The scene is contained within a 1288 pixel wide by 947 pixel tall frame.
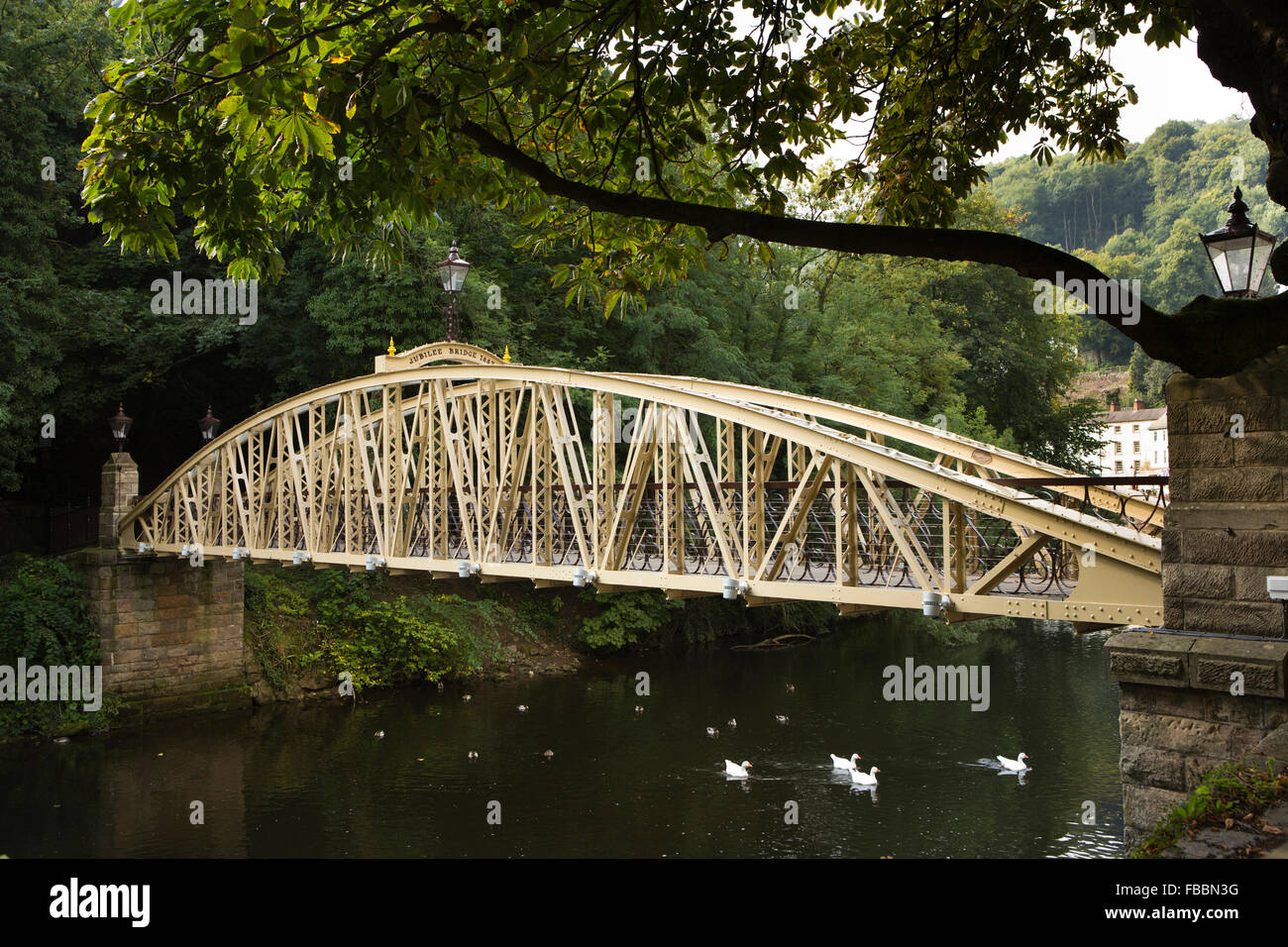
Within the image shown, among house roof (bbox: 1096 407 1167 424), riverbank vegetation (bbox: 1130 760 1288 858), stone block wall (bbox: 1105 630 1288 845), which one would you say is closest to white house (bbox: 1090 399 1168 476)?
house roof (bbox: 1096 407 1167 424)

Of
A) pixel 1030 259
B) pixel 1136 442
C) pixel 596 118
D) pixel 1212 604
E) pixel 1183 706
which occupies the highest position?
A: pixel 1136 442

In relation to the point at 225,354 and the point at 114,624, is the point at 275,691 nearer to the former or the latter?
the point at 114,624

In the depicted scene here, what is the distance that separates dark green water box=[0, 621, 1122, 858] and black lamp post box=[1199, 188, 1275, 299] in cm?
912

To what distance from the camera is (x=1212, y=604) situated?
646 centimetres

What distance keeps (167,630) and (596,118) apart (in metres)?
19.5

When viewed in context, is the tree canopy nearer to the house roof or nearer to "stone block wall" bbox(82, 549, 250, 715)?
"stone block wall" bbox(82, 549, 250, 715)

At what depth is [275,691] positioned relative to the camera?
78.9 feet

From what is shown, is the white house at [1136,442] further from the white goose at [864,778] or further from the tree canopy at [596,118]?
the tree canopy at [596,118]

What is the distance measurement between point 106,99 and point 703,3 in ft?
12.8

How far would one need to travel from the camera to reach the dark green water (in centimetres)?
1509

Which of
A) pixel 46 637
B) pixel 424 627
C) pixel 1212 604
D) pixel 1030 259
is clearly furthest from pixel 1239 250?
pixel 46 637

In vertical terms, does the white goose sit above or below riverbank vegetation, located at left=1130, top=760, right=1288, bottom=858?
below

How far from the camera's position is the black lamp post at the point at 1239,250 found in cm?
684

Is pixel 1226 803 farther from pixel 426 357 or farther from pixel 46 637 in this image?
pixel 46 637
